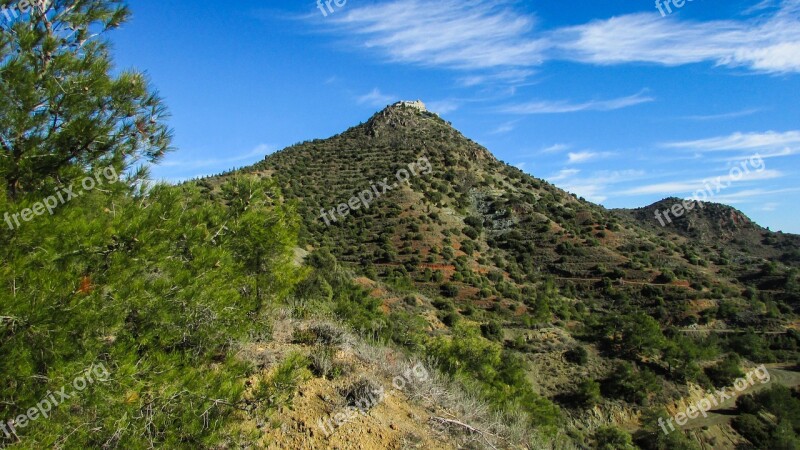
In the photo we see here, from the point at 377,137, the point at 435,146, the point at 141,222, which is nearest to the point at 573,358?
the point at 141,222

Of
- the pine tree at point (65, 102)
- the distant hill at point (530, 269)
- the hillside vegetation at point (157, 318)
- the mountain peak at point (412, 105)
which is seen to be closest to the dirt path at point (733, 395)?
the distant hill at point (530, 269)

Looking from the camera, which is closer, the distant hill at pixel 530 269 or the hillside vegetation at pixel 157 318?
the hillside vegetation at pixel 157 318

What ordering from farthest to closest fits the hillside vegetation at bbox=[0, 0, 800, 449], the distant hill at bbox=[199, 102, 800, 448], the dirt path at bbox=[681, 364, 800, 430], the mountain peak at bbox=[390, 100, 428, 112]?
the mountain peak at bbox=[390, 100, 428, 112] < the distant hill at bbox=[199, 102, 800, 448] < the dirt path at bbox=[681, 364, 800, 430] < the hillside vegetation at bbox=[0, 0, 800, 449]

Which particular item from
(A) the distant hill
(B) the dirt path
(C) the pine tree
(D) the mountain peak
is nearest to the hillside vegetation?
(C) the pine tree

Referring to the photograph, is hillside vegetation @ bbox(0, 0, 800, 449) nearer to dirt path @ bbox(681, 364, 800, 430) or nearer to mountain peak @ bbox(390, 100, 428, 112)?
dirt path @ bbox(681, 364, 800, 430)

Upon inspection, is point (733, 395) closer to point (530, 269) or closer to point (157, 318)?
point (530, 269)

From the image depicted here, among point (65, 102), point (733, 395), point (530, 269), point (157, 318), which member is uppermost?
point (65, 102)

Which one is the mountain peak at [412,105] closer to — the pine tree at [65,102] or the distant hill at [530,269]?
the distant hill at [530,269]

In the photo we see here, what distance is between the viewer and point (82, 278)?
3891 mm

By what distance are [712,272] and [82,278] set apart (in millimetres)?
54826

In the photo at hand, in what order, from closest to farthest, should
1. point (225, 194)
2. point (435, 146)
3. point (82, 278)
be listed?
point (82, 278), point (225, 194), point (435, 146)

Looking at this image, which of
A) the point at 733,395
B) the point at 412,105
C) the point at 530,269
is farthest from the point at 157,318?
the point at 412,105

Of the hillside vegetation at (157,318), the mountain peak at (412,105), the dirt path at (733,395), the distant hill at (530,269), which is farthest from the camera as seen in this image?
the mountain peak at (412,105)

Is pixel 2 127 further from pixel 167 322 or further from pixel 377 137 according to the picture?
pixel 377 137
